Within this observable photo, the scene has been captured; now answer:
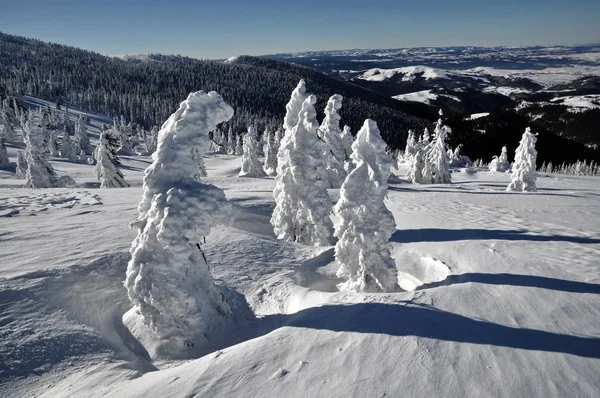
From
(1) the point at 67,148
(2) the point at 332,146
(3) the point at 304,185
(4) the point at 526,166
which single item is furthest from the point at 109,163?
(1) the point at 67,148

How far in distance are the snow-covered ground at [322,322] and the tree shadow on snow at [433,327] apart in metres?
0.04

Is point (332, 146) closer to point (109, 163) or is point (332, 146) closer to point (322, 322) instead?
point (109, 163)

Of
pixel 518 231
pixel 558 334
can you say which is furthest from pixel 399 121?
pixel 558 334

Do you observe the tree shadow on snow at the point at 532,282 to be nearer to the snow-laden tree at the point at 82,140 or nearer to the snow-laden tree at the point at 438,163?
the snow-laden tree at the point at 438,163

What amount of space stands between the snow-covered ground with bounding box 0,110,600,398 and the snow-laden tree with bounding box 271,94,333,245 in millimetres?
2736

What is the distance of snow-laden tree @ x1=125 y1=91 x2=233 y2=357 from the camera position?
27.7ft

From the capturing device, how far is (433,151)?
51562mm

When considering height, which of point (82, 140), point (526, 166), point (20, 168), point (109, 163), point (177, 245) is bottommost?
point (20, 168)

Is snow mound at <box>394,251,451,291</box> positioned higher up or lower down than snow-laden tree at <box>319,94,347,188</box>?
lower down

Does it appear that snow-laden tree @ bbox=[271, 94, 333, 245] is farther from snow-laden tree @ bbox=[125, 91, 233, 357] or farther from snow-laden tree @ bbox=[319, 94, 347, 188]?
snow-laden tree @ bbox=[319, 94, 347, 188]

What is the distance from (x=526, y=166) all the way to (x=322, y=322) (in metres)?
40.8

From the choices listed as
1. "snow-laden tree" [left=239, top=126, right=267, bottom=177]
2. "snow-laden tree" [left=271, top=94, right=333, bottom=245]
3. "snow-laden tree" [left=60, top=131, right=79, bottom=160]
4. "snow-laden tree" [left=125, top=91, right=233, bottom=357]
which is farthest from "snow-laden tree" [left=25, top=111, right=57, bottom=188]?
"snow-laden tree" [left=60, top=131, right=79, bottom=160]

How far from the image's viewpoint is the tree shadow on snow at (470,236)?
52.5ft

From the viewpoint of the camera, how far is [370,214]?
12352 mm
